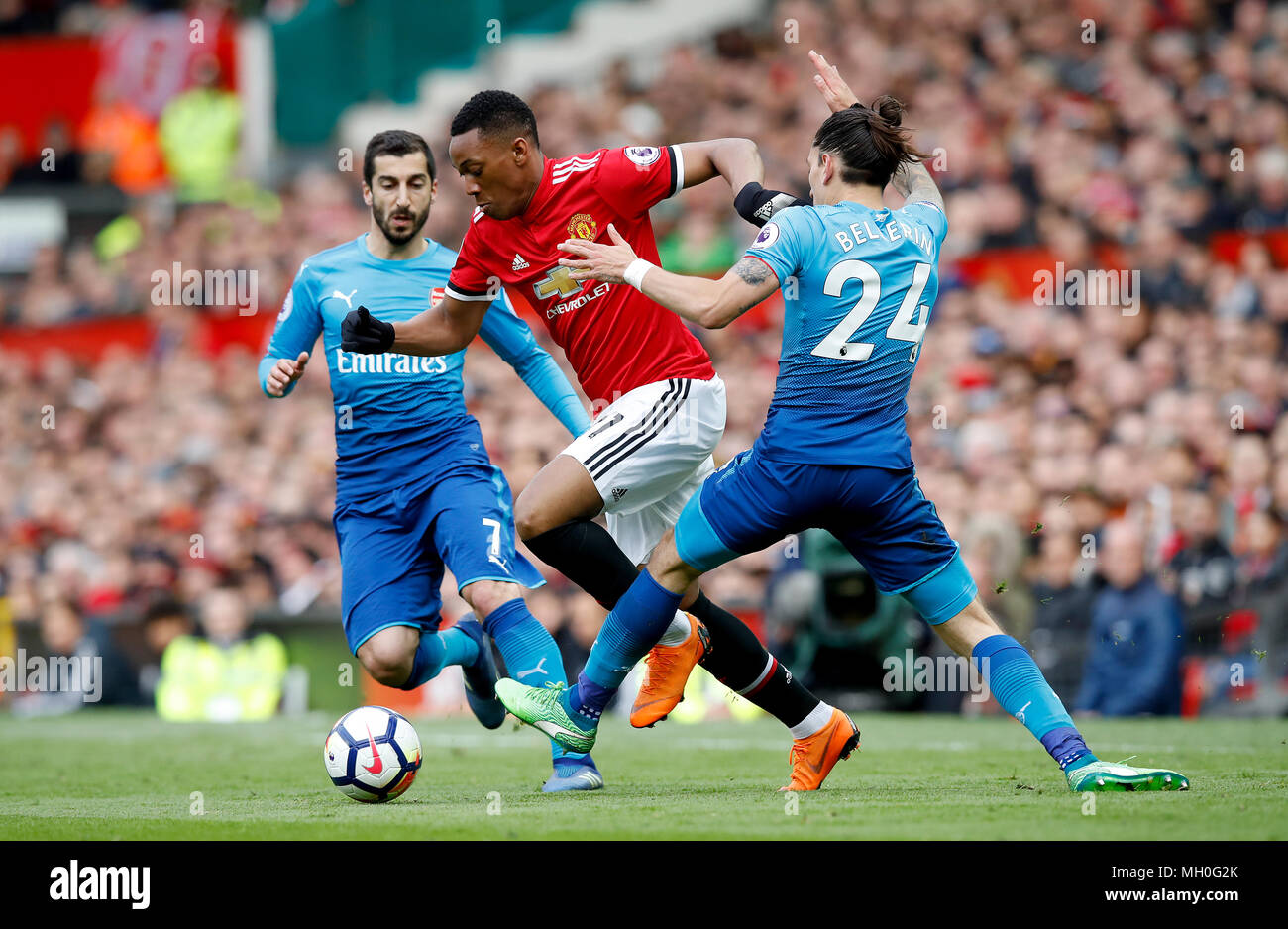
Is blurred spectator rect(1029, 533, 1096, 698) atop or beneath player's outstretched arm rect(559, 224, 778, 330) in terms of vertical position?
beneath

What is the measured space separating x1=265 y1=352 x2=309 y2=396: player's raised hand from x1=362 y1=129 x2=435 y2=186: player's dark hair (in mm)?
1006

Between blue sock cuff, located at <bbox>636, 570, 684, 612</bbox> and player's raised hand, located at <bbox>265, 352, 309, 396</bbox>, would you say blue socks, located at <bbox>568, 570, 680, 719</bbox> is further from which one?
player's raised hand, located at <bbox>265, 352, 309, 396</bbox>

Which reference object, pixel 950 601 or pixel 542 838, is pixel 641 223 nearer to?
pixel 950 601

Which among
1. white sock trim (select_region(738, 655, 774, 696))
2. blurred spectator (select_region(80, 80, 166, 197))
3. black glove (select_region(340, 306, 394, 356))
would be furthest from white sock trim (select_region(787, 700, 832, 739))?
blurred spectator (select_region(80, 80, 166, 197))

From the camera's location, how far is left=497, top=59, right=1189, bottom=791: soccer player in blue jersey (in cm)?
593

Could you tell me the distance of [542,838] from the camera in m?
5.12

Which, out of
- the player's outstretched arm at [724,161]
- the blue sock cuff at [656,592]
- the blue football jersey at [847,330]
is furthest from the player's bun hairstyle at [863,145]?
the blue sock cuff at [656,592]

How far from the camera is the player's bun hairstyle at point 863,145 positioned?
610 cm

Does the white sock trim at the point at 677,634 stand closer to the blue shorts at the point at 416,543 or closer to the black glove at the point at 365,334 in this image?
the blue shorts at the point at 416,543

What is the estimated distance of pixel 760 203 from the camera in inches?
246

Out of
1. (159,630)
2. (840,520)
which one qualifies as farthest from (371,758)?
(159,630)

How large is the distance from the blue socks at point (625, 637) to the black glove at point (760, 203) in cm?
144

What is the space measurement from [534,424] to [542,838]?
10.2 metres

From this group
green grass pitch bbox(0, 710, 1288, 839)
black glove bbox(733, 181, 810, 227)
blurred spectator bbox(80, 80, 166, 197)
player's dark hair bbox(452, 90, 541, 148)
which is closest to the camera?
green grass pitch bbox(0, 710, 1288, 839)
